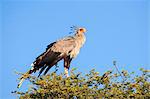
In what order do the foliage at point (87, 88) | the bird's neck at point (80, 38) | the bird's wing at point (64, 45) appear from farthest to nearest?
the bird's neck at point (80, 38) → the bird's wing at point (64, 45) → the foliage at point (87, 88)

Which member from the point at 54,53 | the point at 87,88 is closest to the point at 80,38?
the point at 54,53

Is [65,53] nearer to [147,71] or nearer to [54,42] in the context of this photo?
[54,42]

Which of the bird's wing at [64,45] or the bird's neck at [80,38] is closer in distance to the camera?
the bird's wing at [64,45]

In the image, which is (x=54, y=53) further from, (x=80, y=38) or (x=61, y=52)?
(x=80, y=38)

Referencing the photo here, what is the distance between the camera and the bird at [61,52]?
38.5ft

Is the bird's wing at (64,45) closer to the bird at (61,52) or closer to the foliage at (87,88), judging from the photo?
the bird at (61,52)

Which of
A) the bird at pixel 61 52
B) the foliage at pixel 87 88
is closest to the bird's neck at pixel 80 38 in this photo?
the bird at pixel 61 52

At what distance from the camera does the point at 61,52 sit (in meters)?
12.7

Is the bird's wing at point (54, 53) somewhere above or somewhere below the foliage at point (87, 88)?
above

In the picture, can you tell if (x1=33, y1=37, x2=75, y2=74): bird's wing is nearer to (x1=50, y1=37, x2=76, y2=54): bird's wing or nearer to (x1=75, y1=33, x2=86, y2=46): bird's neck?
(x1=50, y1=37, x2=76, y2=54): bird's wing

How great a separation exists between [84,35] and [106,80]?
4.96 m

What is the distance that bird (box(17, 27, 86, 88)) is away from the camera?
38.5 ft

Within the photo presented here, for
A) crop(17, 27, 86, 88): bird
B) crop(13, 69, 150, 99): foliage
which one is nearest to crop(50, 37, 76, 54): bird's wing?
crop(17, 27, 86, 88): bird

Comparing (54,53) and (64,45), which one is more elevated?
(64,45)
